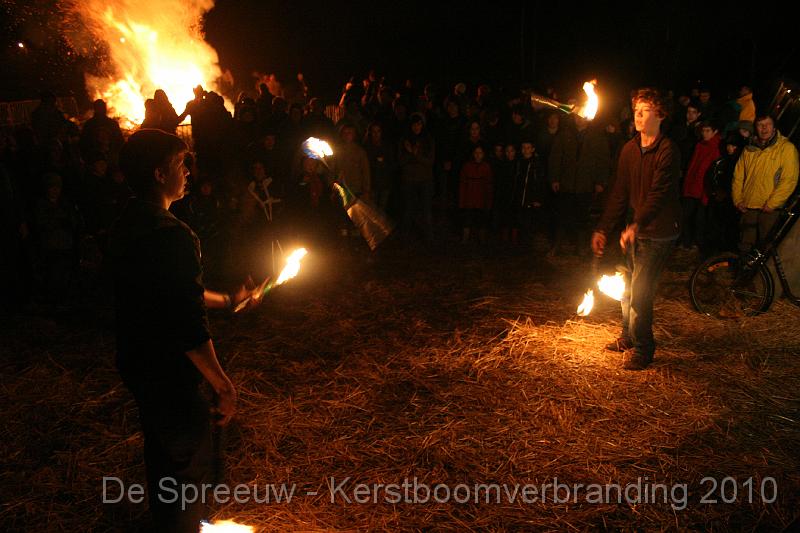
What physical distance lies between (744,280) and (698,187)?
2878mm

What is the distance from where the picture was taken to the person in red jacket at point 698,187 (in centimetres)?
915

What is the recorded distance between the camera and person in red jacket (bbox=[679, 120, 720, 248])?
9.15 meters

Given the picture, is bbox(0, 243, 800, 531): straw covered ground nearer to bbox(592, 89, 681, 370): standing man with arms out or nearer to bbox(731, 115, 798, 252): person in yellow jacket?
bbox(592, 89, 681, 370): standing man with arms out

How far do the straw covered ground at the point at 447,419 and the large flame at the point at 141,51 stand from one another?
12950mm

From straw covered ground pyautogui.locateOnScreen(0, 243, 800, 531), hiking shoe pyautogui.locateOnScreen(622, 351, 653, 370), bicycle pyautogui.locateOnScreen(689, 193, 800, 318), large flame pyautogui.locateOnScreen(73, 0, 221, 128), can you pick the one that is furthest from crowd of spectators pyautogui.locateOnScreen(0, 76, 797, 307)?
large flame pyautogui.locateOnScreen(73, 0, 221, 128)

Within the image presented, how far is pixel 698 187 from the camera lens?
30.5ft

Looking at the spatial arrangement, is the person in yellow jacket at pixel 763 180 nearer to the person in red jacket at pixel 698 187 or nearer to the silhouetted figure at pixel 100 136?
the person in red jacket at pixel 698 187

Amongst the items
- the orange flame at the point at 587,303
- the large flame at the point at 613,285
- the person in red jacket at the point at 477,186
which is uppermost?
the person in red jacket at the point at 477,186

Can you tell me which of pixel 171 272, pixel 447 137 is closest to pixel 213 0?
pixel 447 137

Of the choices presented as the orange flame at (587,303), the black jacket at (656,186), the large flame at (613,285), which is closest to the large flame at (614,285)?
the large flame at (613,285)

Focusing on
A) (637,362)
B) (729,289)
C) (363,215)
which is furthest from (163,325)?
(363,215)

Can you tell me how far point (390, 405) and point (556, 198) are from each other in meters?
6.42

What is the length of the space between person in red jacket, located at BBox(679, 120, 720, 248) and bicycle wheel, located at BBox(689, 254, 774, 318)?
2.35 metres

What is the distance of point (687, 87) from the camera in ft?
60.7
